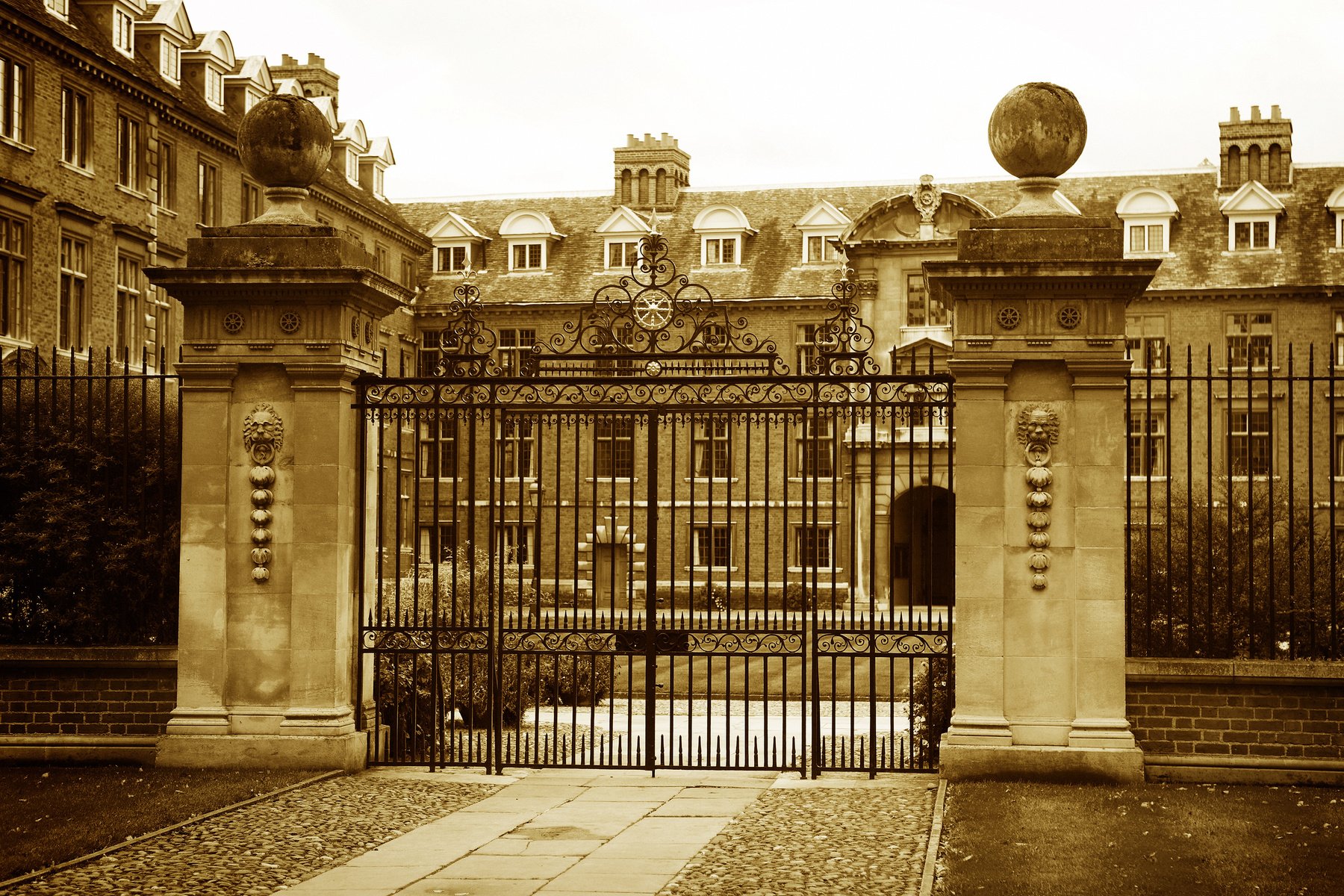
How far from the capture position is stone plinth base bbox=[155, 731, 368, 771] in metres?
10.3

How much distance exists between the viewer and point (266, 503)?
10.5m

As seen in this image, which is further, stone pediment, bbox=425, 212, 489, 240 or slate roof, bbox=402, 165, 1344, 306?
stone pediment, bbox=425, 212, 489, 240

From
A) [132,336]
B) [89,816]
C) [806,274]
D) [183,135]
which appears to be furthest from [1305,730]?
[806,274]

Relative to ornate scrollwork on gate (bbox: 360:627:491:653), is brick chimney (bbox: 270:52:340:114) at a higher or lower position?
higher

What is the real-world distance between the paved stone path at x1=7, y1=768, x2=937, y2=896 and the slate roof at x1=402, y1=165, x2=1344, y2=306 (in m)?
31.4

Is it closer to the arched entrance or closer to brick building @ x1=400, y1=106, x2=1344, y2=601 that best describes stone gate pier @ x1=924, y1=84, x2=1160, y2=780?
the arched entrance

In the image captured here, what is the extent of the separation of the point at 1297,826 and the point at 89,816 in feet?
21.9

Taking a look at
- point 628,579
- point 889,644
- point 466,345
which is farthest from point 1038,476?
point 628,579

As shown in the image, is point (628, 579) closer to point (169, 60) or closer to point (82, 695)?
point (82, 695)

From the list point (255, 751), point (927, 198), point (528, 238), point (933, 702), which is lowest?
point (255, 751)

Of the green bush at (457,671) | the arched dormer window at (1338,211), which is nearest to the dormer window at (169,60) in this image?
the green bush at (457,671)

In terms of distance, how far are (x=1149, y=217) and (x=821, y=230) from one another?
28.2 ft

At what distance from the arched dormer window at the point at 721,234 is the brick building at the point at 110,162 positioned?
406 inches

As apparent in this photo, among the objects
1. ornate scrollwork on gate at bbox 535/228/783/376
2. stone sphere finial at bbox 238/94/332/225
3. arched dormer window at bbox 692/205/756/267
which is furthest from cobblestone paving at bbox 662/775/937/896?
arched dormer window at bbox 692/205/756/267
